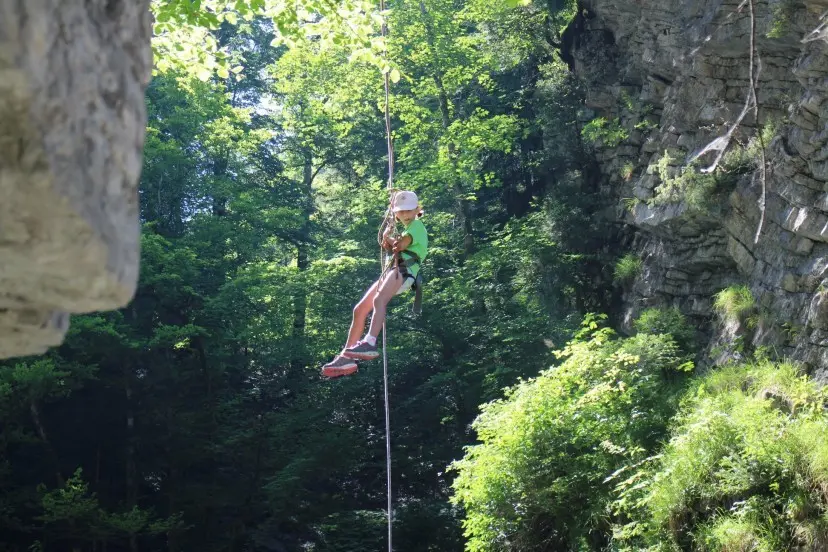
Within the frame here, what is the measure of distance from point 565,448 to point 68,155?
9512 mm

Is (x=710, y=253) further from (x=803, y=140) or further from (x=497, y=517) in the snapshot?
(x=497, y=517)

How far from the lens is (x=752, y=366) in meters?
10.1

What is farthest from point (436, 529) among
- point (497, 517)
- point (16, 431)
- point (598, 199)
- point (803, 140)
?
point (803, 140)

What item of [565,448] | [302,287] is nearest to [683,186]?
[565,448]

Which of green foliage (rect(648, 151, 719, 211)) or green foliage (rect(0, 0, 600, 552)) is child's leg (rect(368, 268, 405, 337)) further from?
green foliage (rect(0, 0, 600, 552))

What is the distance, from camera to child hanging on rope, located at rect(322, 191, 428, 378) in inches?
265

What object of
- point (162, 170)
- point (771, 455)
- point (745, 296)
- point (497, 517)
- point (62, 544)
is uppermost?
point (162, 170)

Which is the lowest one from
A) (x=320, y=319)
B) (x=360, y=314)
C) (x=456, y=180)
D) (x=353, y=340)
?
(x=320, y=319)

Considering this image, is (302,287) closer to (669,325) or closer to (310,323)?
(310,323)

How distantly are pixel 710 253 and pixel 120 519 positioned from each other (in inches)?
421

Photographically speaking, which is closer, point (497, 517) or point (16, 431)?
point (497, 517)

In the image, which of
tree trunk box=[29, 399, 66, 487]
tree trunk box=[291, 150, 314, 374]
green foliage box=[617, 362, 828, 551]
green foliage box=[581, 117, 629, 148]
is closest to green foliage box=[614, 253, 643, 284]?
green foliage box=[581, 117, 629, 148]

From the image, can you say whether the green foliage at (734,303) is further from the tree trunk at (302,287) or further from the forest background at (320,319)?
the tree trunk at (302,287)

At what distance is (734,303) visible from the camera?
451 inches
